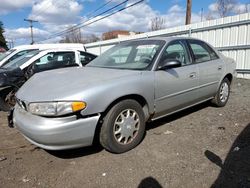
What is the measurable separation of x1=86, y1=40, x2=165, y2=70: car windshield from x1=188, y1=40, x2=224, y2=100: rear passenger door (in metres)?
0.91

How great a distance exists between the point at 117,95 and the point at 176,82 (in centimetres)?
126

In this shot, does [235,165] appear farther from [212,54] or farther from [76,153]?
[212,54]

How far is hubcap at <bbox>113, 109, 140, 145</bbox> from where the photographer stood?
3408 mm

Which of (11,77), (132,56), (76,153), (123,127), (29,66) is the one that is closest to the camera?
(123,127)

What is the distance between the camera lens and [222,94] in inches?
218

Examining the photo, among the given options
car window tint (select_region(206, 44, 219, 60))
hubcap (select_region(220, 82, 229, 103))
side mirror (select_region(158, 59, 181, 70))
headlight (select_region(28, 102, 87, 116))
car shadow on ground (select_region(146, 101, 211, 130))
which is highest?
car window tint (select_region(206, 44, 219, 60))

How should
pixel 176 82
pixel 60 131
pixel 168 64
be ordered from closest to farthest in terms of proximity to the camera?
pixel 60 131
pixel 168 64
pixel 176 82

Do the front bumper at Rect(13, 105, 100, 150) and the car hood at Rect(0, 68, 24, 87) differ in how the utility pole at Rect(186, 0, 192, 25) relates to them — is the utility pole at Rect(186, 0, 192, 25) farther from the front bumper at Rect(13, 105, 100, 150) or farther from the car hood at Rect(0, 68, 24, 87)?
the front bumper at Rect(13, 105, 100, 150)

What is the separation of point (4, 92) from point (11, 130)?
1.35 metres

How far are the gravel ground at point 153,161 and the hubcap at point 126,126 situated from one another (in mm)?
210

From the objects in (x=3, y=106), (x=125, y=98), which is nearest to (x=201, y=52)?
(x=125, y=98)

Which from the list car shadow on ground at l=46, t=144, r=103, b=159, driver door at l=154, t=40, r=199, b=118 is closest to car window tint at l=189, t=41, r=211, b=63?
driver door at l=154, t=40, r=199, b=118

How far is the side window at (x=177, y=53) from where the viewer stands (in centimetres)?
414

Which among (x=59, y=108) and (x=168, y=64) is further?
(x=168, y=64)
